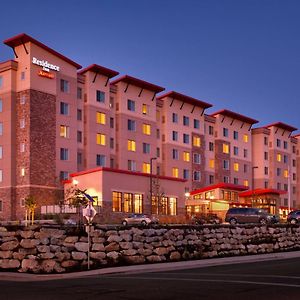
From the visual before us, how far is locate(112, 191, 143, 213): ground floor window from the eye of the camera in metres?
69.0

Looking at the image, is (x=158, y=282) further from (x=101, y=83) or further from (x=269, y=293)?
(x=101, y=83)

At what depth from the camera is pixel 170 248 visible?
26.1 m

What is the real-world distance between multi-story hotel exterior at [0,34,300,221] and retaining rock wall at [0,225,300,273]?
1439 inches

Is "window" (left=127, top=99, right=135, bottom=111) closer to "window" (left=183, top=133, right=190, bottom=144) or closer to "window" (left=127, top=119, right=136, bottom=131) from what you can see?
"window" (left=127, top=119, right=136, bottom=131)

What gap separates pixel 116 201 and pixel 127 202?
1953 millimetres

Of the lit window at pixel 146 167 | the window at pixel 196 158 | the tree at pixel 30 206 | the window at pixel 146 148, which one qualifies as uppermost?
the window at pixel 146 148

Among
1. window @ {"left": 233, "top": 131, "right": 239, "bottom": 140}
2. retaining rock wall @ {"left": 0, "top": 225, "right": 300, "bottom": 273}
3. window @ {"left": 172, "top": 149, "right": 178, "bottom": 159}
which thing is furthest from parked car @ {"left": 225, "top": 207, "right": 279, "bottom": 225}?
window @ {"left": 233, "top": 131, "right": 239, "bottom": 140}

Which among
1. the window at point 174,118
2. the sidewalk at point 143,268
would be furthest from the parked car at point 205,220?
the window at point 174,118

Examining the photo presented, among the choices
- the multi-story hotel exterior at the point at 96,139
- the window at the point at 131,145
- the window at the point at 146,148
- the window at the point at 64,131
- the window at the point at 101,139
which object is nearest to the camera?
the multi-story hotel exterior at the point at 96,139

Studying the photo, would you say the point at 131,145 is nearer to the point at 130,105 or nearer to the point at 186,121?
the point at 130,105

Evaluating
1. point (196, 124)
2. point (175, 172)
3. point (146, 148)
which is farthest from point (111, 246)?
point (196, 124)

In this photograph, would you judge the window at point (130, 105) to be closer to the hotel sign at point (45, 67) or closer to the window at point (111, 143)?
the window at point (111, 143)

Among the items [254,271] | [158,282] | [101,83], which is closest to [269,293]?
[158,282]

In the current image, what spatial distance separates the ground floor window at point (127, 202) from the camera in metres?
69.0
